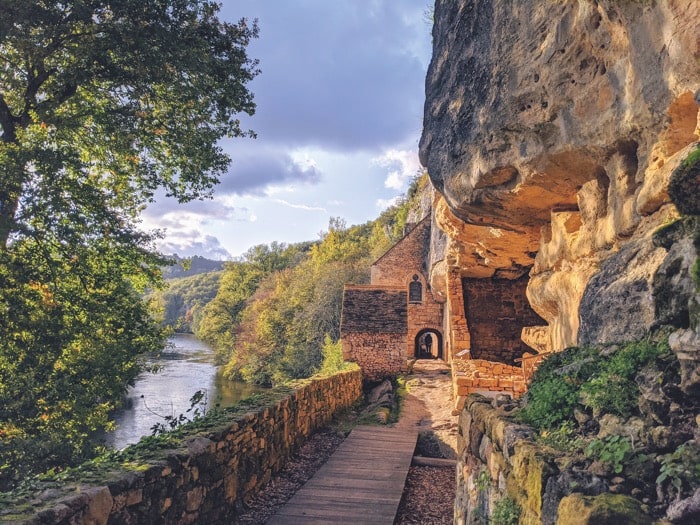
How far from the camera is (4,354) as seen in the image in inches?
312

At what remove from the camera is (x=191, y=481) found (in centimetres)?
387

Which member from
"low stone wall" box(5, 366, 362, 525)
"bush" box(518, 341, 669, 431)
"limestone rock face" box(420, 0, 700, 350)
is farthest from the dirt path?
"bush" box(518, 341, 669, 431)

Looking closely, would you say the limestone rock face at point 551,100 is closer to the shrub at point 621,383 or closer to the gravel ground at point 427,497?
the shrub at point 621,383

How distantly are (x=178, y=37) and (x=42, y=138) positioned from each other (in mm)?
3167

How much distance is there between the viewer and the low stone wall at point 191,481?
8.75 feet

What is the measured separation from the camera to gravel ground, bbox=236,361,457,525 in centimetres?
508

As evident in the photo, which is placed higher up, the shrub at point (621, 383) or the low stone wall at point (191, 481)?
the shrub at point (621, 383)

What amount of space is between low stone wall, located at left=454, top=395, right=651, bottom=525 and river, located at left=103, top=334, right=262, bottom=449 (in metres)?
10.1

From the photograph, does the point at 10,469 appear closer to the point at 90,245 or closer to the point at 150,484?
the point at 90,245

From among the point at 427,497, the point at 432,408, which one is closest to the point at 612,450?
the point at 427,497

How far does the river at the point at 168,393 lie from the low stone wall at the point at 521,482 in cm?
1011

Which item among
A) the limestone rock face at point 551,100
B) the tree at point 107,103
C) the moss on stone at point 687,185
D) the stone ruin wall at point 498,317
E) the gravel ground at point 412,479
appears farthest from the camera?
the stone ruin wall at point 498,317

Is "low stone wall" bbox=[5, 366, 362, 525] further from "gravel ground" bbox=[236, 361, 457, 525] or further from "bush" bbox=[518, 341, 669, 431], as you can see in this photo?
"bush" bbox=[518, 341, 669, 431]

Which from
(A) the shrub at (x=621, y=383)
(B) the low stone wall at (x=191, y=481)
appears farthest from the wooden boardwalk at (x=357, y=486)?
(A) the shrub at (x=621, y=383)
